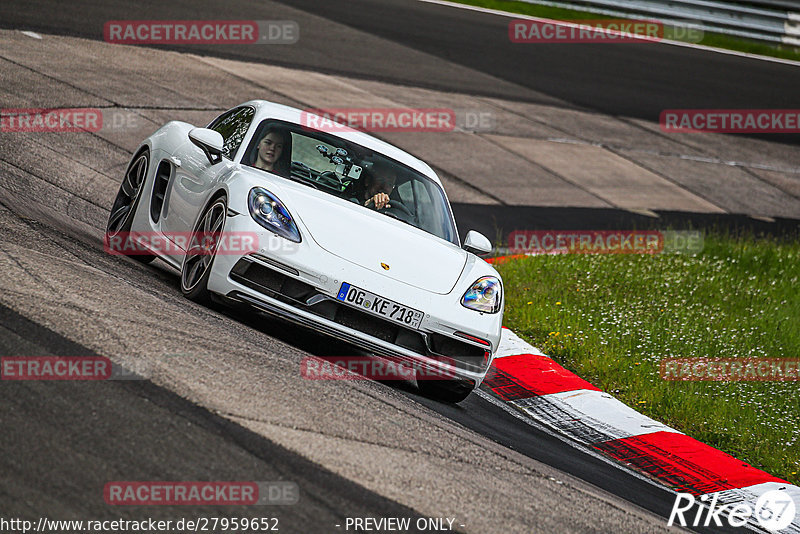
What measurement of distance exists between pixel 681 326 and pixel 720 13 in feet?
55.3

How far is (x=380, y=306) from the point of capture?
5.72 m

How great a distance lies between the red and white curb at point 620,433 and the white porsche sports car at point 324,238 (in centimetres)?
80

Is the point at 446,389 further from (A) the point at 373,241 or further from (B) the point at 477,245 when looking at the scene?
(B) the point at 477,245

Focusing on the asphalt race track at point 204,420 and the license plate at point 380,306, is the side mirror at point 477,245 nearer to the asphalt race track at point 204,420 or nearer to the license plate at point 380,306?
the asphalt race track at point 204,420

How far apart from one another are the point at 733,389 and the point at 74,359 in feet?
15.8

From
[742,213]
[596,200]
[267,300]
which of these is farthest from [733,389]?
[742,213]

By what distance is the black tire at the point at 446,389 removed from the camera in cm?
612

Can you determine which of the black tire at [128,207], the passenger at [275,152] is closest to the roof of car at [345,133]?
the passenger at [275,152]

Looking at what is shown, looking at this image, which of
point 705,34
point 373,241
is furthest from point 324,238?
point 705,34

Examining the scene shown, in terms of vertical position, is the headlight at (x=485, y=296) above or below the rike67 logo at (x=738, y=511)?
above

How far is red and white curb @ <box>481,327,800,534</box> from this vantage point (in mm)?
5879

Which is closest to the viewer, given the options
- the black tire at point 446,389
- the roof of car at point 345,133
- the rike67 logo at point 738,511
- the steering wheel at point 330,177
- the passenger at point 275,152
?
the rike67 logo at point 738,511

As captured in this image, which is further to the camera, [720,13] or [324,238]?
[720,13]

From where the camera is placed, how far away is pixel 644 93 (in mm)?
20016
